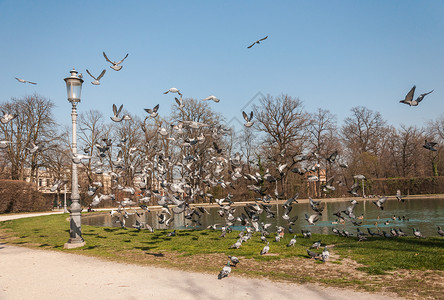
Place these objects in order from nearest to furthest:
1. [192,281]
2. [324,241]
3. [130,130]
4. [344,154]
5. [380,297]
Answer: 1. [380,297]
2. [192,281]
3. [324,241]
4. [130,130]
5. [344,154]

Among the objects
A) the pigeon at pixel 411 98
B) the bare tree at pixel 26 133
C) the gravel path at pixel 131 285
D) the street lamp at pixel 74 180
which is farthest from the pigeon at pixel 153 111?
the bare tree at pixel 26 133

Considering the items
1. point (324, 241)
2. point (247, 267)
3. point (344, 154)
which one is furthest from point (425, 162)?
point (247, 267)

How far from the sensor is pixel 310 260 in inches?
323

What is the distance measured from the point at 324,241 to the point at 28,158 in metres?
39.9

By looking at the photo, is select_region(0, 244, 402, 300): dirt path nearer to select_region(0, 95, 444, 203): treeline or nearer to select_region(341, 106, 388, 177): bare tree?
select_region(0, 95, 444, 203): treeline

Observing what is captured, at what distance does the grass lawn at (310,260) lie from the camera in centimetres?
613

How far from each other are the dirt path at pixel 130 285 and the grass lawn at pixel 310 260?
21.6 inches

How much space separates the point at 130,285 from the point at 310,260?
439 cm

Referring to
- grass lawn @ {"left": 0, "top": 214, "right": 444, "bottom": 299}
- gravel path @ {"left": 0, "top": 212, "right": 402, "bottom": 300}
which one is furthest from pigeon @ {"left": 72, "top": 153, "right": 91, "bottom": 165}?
grass lawn @ {"left": 0, "top": 214, "right": 444, "bottom": 299}

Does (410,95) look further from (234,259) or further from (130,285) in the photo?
(130,285)

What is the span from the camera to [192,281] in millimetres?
6266

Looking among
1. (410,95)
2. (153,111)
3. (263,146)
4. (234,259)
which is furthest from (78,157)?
(263,146)

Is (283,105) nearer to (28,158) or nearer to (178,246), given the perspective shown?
(28,158)

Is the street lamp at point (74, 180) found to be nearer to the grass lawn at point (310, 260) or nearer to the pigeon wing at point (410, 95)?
the grass lawn at point (310, 260)
